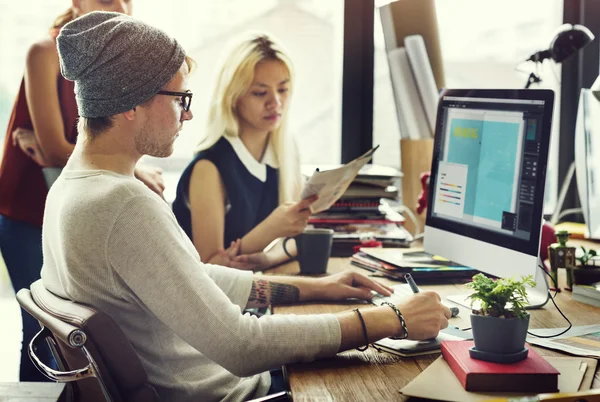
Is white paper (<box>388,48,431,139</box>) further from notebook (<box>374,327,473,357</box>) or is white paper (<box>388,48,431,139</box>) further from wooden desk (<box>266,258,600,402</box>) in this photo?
notebook (<box>374,327,473,357</box>)

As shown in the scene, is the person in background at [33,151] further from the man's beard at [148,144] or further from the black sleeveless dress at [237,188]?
the man's beard at [148,144]

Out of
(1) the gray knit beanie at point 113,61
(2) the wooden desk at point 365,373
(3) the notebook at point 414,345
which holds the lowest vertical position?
(2) the wooden desk at point 365,373

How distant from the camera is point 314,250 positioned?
2047mm

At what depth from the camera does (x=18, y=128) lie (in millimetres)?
2469

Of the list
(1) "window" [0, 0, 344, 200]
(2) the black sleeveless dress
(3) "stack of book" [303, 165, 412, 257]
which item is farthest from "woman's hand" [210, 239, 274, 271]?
(1) "window" [0, 0, 344, 200]

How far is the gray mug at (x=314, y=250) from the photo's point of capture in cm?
204

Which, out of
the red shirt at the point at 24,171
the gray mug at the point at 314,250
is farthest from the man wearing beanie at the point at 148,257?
the red shirt at the point at 24,171

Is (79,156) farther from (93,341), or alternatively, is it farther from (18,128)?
(18,128)

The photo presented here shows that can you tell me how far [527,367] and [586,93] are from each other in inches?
45.9

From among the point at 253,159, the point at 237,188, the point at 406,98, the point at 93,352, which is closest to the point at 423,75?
the point at 406,98

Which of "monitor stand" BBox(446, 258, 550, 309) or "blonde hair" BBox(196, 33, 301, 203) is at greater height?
"blonde hair" BBox(196, 33, 301, 203)

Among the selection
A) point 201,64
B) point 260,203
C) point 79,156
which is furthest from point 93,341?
point 201,64

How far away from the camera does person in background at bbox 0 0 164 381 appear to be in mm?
2383

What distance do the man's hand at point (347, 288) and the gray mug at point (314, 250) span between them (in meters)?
0.30
